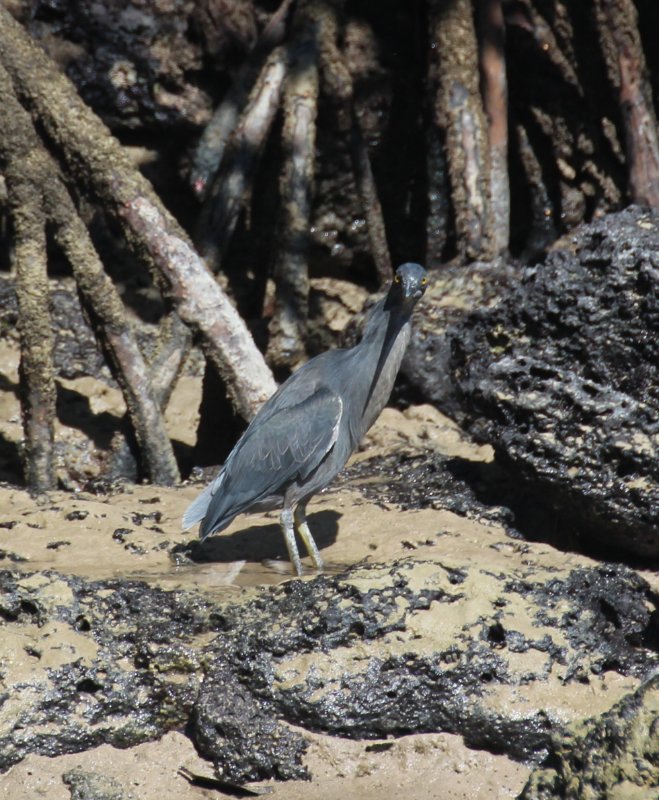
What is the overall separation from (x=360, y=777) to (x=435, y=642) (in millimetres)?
523

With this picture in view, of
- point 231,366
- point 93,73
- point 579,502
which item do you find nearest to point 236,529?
point 231,366

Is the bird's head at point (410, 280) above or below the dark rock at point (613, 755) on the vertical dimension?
above

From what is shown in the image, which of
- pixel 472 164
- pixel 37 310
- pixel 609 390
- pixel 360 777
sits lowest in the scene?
pixel 360 777

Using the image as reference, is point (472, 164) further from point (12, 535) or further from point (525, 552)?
point (12, 535)

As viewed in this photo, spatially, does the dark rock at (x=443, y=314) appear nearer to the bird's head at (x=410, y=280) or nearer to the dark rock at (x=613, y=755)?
the bird's head at (x=410, y=280)

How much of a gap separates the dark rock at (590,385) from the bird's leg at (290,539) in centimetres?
93

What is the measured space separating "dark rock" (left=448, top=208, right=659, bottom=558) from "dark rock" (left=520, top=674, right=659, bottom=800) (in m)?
2.00

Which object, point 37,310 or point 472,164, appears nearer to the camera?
point 37,310

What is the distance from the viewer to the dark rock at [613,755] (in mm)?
2947

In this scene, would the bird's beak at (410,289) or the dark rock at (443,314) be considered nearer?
the bird's beak at (410,289)

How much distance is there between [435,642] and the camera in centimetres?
415

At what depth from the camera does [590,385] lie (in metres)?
5.11

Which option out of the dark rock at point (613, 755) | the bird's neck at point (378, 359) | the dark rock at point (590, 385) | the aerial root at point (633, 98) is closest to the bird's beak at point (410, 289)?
the bird's neck at point (378, 359)

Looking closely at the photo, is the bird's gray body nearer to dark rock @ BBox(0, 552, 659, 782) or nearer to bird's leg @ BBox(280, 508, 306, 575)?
bird's leg @ BBox(280, 508, 306, 575)
